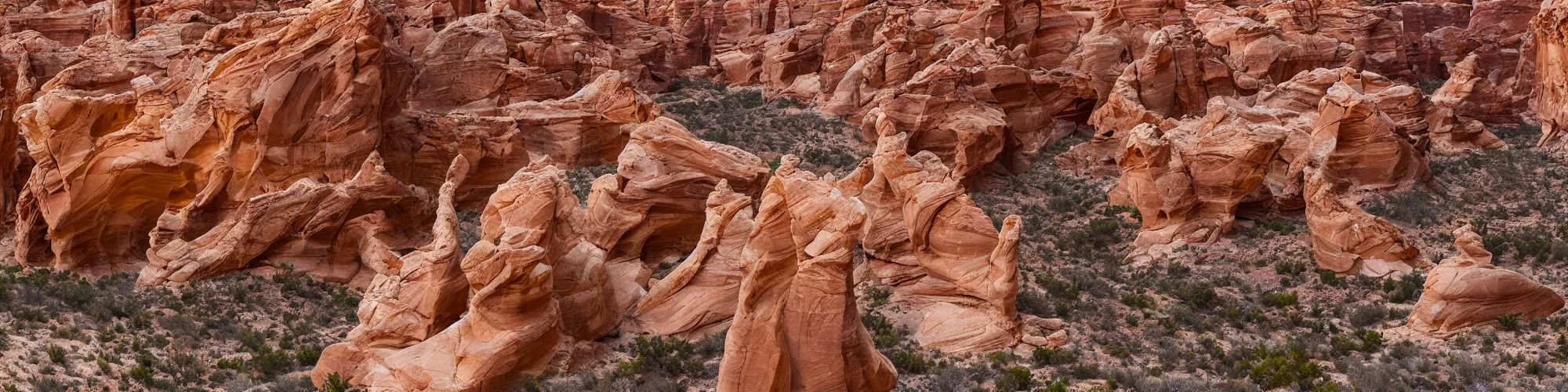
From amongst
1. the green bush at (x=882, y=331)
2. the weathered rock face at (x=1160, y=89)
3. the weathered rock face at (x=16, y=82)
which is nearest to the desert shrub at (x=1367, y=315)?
the green bush at (x=882, y=331)

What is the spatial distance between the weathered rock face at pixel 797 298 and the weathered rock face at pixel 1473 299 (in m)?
13.5

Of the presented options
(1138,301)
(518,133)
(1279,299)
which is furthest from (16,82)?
(1279,299)

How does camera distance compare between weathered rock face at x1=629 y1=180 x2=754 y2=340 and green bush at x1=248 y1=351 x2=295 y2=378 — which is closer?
green bush at x1=248 y1=351 x2=295 y2=378

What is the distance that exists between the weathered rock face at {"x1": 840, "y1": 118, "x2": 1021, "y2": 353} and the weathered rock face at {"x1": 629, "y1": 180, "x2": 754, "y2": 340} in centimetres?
374

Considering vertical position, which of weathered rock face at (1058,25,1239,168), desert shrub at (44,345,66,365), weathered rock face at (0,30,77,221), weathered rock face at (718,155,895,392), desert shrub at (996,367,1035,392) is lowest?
weathered rock face at (1058,25,1239,168)

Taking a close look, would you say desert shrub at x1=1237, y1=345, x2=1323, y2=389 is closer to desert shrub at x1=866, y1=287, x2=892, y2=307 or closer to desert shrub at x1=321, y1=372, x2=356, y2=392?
desert shrub at x1=866, y1=287, x2=892, y2=307

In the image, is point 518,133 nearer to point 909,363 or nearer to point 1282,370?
point 909,363

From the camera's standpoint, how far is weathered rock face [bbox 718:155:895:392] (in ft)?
62.1

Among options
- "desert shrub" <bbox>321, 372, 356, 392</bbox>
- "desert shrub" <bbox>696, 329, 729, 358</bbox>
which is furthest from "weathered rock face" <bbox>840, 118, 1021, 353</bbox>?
"desert shrub" <bbox>321, 372, 356, 392</bbox>

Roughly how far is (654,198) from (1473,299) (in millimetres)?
18526

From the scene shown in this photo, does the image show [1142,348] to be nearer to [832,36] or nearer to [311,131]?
[311,131]

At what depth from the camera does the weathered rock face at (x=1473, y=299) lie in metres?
26.0

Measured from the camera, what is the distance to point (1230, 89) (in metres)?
49.8

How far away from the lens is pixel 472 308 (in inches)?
878
